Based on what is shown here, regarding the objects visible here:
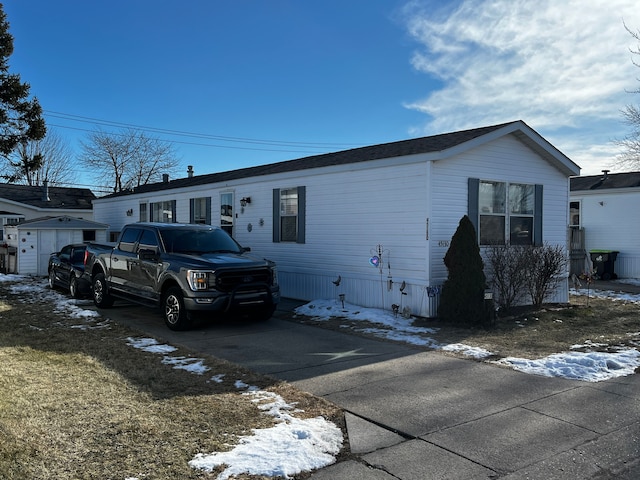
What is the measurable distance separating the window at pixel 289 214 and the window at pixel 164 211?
17.0ft

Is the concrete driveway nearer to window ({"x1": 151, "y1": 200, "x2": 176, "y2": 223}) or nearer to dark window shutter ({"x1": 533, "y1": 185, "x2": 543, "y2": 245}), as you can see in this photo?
dark window shutter ({"x1": 533, "y1": 185, "x2": 543, "y2": 245})

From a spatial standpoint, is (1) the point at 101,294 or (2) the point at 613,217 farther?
(2) the point at 613,217

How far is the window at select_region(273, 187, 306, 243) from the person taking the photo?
12375 mm

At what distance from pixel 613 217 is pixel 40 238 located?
19746 mm

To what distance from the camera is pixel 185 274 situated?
862 cm

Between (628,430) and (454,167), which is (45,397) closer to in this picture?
(628,430)

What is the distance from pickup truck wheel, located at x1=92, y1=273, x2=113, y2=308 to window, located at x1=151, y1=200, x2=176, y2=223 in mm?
5681

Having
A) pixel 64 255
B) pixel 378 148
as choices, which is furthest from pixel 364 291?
pixel 64 255

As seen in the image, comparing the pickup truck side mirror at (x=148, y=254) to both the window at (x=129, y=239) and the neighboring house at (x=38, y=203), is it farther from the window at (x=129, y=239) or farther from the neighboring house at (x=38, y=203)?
the neighboring house at (x=38, y=203)

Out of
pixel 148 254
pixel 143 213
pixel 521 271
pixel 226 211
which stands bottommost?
pixel 521 271

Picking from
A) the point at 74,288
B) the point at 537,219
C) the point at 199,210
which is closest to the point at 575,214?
the point at 537,219

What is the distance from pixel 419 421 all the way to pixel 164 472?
7.35 feet

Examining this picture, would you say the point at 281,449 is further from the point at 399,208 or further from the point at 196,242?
the point at 399,208

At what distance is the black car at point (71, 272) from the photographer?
12.8 meters
